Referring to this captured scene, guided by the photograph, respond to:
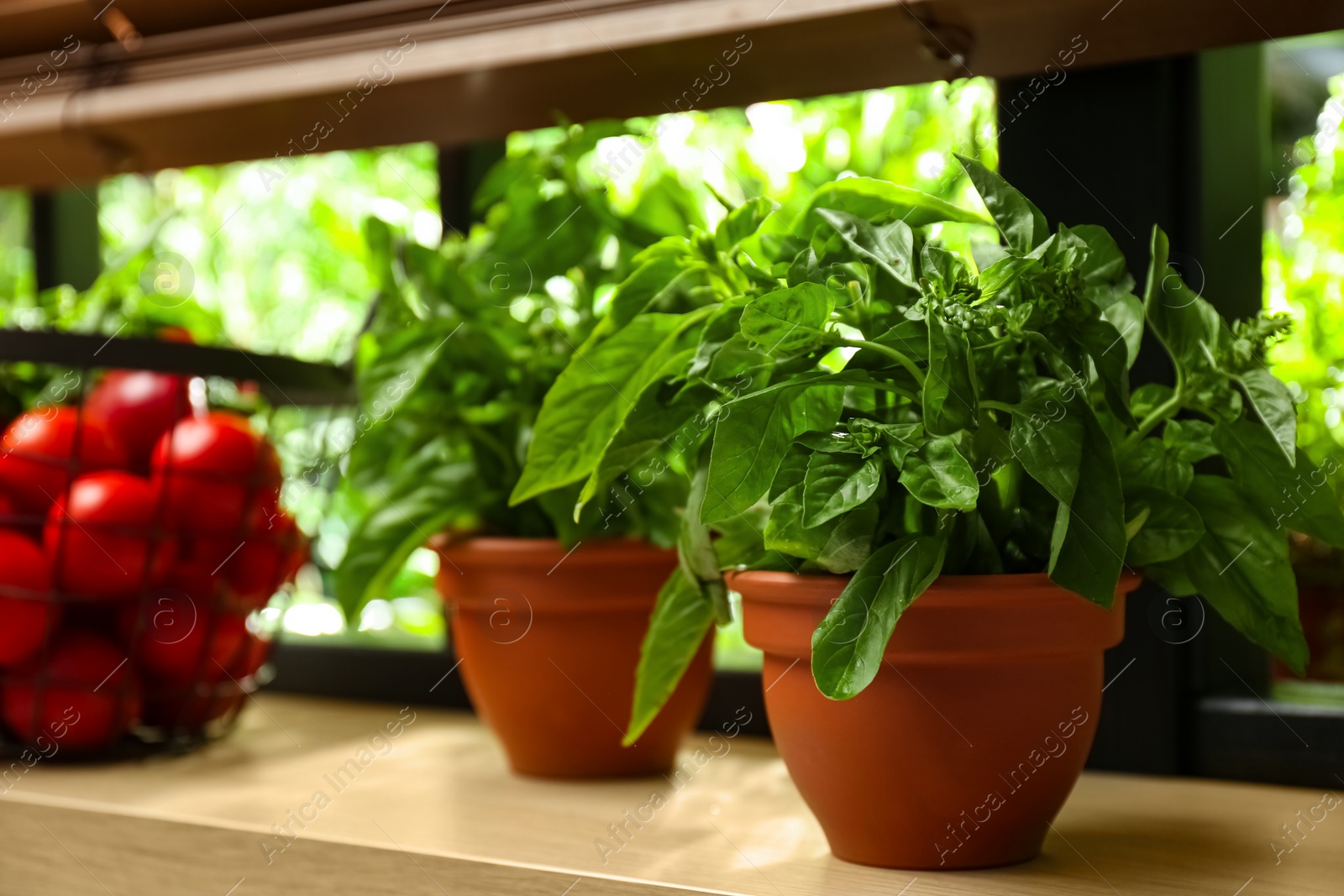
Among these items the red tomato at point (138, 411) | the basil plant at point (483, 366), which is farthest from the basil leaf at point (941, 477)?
the red tomato at point (138, 411)

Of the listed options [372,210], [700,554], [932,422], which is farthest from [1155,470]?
[372,210]

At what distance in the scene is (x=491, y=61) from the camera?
2.90 feet

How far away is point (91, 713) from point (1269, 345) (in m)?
0.86

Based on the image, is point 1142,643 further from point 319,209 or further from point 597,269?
point 319,209

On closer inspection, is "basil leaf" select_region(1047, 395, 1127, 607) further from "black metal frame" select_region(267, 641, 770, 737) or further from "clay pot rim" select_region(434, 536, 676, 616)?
"black metal frame" select_region(267, 641, 770, 737)

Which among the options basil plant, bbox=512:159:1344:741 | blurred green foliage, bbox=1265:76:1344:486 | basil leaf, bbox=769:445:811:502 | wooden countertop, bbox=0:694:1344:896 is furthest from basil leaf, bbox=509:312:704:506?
blurred green foliage, bbox=1265:76:1344:486

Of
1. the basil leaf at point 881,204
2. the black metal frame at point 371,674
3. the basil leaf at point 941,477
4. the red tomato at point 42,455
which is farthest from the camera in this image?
the black metal frame at point 371,674

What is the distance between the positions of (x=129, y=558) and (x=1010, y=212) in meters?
0.68

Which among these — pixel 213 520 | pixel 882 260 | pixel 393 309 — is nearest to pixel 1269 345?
pixel 882 260

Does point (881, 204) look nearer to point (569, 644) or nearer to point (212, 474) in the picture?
point (569, 644)

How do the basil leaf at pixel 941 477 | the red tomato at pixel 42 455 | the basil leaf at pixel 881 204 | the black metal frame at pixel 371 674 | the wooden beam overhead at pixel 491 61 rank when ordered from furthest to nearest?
1. the black metal frame at pixel 371 674
2. the red tomato at pixel 42 455
3. the wooden beam overhead at pixel 491 61
4. the basil leaf at pixel 881 204
5. the basil leaf at pixel 941 477

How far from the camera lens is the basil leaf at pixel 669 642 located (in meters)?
0.66

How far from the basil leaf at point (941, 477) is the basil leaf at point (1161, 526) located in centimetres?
11

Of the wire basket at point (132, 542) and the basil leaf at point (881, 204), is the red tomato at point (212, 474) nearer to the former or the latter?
the wire basket at point (132, 542)
